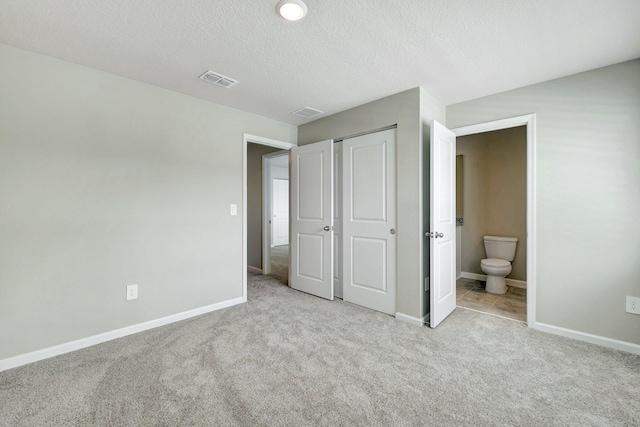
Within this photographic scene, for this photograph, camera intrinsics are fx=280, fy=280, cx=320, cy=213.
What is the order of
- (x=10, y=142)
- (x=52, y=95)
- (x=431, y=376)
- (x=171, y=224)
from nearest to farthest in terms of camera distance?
(x=431, y=376), (x=10, y=142), (x=52, y=95), (x=171, y=224)

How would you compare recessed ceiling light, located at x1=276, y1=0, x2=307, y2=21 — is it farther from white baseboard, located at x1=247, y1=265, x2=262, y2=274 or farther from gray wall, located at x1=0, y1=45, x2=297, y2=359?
white baseboard, located at x1=247, y1=265, x2=262, y2=274

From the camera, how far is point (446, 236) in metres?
2.91

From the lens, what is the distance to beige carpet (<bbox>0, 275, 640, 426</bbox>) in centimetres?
154

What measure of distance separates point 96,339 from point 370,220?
2753 mm

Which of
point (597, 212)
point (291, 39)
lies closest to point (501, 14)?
point (291, 39)

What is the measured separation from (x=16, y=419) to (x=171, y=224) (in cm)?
165

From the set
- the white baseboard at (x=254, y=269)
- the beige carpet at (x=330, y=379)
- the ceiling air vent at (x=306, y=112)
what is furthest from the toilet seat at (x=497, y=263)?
the white baseboard at (x=254, y=269)

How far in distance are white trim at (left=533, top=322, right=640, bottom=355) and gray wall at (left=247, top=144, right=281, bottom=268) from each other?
154 inches

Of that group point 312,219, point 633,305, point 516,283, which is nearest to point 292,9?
point 312,219

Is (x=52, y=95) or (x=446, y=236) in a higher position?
(x=52, y=95)

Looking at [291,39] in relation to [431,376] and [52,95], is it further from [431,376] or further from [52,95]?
[431,376]

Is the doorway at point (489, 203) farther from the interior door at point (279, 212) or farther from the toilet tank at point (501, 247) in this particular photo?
the interior door at point (279, 212)

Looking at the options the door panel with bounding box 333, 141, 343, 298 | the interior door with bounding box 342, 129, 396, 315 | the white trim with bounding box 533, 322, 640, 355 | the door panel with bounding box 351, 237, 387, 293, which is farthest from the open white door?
the door panel with bounding box 333, 141, 343, 298

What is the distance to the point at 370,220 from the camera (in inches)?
124
